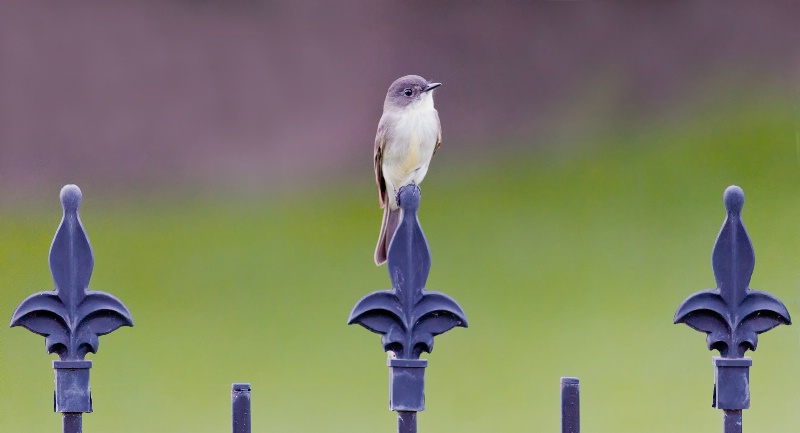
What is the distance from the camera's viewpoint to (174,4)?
3660mm

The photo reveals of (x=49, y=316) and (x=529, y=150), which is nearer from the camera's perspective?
(x=49, y=316)

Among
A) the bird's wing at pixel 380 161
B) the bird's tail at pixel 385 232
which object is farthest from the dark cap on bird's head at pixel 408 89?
the bird's tail at pixel 385 232

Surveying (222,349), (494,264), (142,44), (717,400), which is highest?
(142,44)

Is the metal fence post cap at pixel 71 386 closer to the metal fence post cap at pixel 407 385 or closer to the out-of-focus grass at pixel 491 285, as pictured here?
the metal fence post cap at pixel 407 385

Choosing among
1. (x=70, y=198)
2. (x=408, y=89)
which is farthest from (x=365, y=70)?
(x=70, y=198)

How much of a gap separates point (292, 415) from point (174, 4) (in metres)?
1.47

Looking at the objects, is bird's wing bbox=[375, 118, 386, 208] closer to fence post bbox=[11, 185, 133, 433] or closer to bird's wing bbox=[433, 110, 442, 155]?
bird's wing bbox=[433, 110, 442, 155]

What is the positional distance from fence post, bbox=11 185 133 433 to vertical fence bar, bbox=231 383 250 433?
201 millimetres

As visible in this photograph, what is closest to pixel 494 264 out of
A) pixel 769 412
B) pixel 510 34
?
pixel 510 34

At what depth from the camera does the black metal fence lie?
1.74 metres

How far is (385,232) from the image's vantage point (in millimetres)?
3689

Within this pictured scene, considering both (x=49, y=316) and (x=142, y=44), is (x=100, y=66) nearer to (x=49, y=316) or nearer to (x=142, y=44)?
(x=142, y=44)

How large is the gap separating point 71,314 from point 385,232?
201cm

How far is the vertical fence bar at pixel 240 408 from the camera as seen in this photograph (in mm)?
1764
